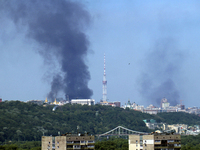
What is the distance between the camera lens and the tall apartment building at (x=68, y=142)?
80188mm

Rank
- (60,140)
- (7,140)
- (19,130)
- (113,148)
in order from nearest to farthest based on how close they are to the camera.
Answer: (60,140), (113,148), (7,140), (19,130)

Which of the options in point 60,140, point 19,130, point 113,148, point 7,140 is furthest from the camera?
point 19,130

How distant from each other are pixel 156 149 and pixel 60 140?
43.2 ft

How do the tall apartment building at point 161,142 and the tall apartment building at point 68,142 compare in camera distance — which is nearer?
the tall apartment building at point 68,142

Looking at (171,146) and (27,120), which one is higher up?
(27,120)

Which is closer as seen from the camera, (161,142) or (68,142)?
(68,142)

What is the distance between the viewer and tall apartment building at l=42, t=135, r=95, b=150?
263ft

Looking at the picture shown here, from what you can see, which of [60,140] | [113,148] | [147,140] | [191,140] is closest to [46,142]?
[60,140]

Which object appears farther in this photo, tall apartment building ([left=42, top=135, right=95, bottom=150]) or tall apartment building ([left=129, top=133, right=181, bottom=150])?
tall apartment building ([left=129, top=133, right=181, bottom=150])

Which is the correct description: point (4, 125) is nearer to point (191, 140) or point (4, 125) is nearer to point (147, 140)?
point (191, 140)

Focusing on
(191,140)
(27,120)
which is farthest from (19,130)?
(191,140)

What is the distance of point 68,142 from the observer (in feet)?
264

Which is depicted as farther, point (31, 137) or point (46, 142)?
point (31, 137)

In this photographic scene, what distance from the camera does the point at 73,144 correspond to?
80625mm
